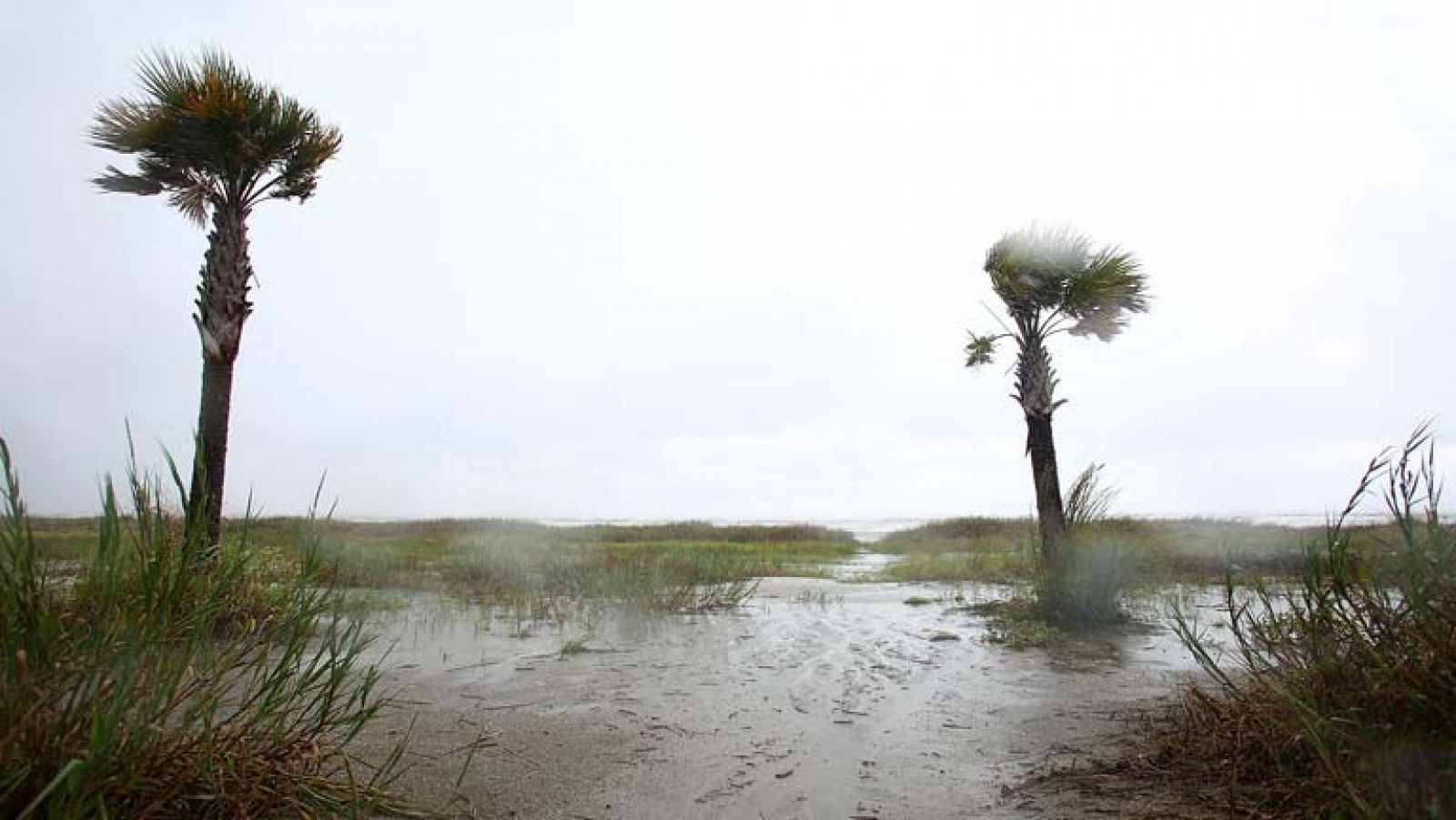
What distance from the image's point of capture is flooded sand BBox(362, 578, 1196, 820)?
330 centimetres

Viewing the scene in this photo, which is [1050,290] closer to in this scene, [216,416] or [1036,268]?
[1036,268]

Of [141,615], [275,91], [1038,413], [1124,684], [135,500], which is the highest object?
[275,91]

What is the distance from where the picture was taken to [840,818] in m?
3.10

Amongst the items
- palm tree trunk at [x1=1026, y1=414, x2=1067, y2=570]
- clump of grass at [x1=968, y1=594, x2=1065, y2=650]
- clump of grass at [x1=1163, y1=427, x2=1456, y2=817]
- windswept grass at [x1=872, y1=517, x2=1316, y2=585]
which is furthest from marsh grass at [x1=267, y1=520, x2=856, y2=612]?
clump of grass at [x1=1163, y1=427, x2=1456, y2=817]

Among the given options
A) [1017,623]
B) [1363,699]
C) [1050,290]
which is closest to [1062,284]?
[1050,290]

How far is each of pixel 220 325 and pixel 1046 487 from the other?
10.2m

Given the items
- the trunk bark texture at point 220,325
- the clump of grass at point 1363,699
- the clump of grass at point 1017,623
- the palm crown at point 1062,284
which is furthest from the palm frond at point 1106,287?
the trunk bark texture at point 220,325

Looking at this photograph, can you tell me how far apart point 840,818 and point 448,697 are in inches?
121

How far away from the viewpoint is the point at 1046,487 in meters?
9.62

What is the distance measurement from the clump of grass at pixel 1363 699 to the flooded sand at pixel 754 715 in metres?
0.71

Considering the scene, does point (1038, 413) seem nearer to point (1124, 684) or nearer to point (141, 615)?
point (1124, 684)

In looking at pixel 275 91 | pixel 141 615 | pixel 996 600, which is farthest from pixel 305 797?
pixel 996 600

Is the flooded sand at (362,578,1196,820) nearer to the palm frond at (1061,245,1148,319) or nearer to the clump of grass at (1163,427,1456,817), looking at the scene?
the clump of grass at (1163,427,1456,817)

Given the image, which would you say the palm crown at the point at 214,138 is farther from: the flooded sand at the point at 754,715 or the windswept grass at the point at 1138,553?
the windswept grass at the point at 1138,553
